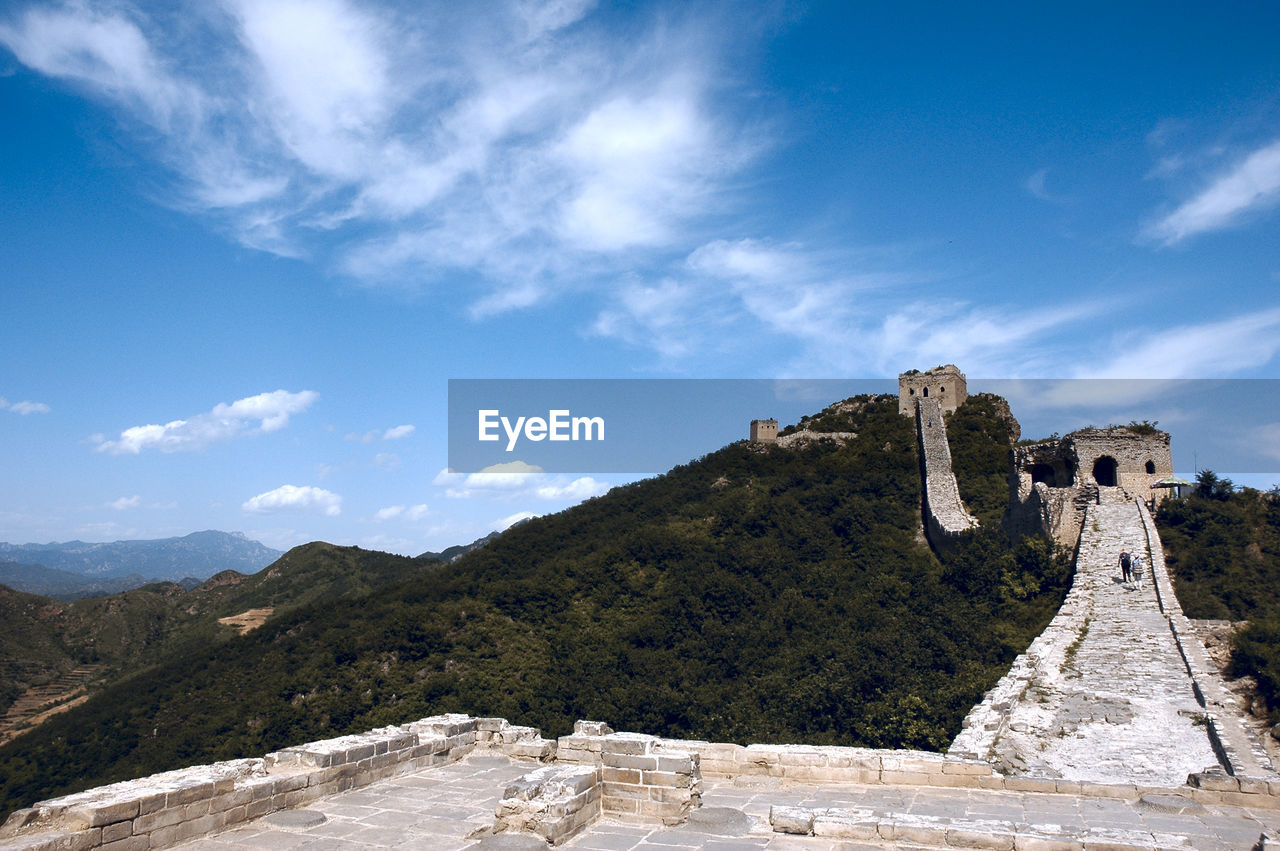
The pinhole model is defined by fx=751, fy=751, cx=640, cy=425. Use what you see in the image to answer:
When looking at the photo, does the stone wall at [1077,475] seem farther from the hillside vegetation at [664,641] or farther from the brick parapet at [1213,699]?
the brick parapet at [1213,699]

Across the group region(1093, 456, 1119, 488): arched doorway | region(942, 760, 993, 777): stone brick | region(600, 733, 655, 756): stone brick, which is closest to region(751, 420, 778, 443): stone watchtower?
region(1093, 456, 1119, 488): arched doorway

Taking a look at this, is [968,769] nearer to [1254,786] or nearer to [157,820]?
[1254,786]

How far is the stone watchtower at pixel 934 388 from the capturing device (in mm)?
41344

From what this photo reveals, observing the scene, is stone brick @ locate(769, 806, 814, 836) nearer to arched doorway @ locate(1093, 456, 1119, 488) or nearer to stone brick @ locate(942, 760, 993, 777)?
stone brick @ locate(942, 760, 993, 777)

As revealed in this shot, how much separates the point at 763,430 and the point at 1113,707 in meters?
32.6

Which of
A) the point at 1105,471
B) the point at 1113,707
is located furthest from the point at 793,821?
the point at 1105,471

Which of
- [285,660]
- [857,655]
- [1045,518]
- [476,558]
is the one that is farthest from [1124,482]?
[285,660]

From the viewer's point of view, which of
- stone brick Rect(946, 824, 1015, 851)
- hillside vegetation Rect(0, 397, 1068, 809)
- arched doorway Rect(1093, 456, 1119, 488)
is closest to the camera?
stone brick Rect(946, 824, 1015, 851)

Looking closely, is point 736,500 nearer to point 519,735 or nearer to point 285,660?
point 285,660

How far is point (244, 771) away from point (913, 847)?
5820 millimetres

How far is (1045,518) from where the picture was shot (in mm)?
23328

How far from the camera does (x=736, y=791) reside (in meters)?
7.42

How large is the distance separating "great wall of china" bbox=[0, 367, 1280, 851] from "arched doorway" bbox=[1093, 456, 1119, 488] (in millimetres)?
14423

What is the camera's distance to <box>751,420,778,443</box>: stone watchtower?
44188 mm
